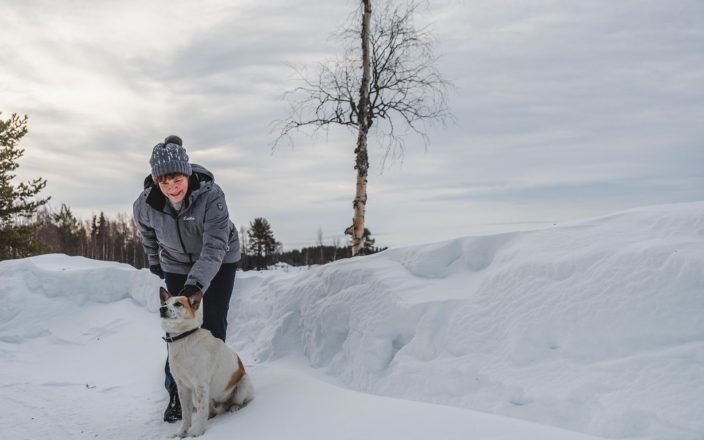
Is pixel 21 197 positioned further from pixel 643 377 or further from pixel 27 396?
pixel 643 377

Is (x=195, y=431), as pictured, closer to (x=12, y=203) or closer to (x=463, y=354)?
(x=463, y=354)

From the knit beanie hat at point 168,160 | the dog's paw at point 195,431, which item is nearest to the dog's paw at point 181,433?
the dog's paw at point 195,431

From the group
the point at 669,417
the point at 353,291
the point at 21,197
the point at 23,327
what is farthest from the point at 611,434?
the point at 21,197

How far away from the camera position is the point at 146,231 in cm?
463

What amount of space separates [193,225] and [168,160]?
2.18 feet

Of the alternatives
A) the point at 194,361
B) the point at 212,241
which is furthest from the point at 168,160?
the point at 194,361

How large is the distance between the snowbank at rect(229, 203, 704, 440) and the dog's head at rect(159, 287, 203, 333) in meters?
2.12

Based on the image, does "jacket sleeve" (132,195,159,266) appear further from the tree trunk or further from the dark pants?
the tree trunk

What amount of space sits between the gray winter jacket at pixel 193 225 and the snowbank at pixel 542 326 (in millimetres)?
2157

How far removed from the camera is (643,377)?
11.1 ft

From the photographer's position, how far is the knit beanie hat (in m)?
3.96

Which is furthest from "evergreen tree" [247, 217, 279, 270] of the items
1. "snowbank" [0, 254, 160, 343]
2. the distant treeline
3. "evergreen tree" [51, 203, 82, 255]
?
"snowbank" [0, 254, 160, 343]

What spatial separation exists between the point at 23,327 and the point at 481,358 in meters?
8.87

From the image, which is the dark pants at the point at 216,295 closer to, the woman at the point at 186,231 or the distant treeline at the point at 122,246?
the woman at the point at 186,231
